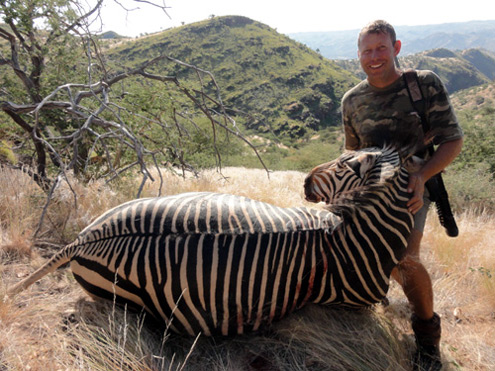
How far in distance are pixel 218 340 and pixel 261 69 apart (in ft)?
173

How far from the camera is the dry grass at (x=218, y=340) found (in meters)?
1.71

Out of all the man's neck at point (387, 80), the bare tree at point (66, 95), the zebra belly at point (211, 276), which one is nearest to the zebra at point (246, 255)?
the zebra belly at point (211, 276)

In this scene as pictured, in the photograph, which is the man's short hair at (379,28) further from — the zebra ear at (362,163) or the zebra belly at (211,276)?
the zebra belly at (211,276)

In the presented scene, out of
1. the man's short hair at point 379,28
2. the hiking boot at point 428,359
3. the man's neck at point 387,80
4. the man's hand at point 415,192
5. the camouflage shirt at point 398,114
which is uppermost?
the man's short hair at point 379,28

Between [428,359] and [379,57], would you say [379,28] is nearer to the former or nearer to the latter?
[379,57]

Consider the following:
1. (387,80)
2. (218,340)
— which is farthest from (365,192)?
(218,340)

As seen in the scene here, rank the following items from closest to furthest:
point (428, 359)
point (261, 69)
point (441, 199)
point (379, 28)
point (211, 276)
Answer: point (211, 276) < point (428, 359) < point (379, 28) < point (441, 199) < point (261, 69)

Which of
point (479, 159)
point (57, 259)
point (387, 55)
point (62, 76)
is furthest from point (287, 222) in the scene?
point (479, 159)

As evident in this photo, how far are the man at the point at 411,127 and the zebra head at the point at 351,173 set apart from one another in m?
0.18

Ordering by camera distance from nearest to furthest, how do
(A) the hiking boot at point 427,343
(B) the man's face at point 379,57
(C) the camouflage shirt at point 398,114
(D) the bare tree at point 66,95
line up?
1. (A) the hiking boot at point 427,343
2. (C) the camouflage shirt at point 398,114
3. (B) the man's face at point 379,57
4. (D) the bare tree at point 66,95

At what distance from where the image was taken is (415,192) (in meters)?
1.91

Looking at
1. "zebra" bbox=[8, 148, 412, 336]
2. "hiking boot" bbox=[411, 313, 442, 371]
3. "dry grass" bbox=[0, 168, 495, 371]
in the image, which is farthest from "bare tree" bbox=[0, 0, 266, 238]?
"hiking boot" bbox=[411, 313, 442, 371]

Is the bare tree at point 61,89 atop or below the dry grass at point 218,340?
atop

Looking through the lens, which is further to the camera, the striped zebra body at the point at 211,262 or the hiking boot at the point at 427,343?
the hiking boot at the point at 427,343
